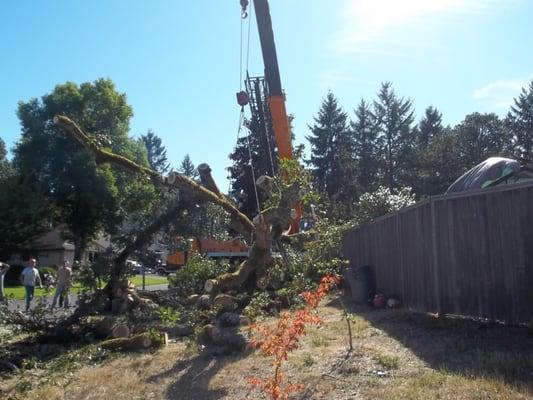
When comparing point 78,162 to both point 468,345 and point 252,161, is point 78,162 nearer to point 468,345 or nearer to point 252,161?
point 252,161

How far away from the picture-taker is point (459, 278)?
8.41 m

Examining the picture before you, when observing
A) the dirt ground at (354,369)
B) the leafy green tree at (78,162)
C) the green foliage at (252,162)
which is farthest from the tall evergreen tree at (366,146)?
the dirt ground at (354,369)

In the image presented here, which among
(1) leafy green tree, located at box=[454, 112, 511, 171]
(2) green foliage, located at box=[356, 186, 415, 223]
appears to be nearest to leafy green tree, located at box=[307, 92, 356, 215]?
(1) leafy green tree, located at box=[454, 112, 511, 171]

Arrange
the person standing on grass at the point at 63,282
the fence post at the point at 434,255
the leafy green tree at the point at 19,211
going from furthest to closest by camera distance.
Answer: the leafy green tree at the point at 19,211 → the person standing on grass at the point at 63,282 → the fence post at the point at 434,255

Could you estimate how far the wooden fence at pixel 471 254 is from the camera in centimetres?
731

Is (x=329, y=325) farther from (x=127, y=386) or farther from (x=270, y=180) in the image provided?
(x=127, y=386)

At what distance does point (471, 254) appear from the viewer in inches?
320

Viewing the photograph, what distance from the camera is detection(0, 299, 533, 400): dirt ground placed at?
18.4 feet

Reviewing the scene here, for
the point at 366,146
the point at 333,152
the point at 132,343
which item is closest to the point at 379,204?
the point at 132,343

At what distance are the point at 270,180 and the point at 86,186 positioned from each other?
2250 centimetres

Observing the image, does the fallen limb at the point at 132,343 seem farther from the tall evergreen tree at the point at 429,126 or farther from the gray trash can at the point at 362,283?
the tall evergreen tree at the point at 429,126

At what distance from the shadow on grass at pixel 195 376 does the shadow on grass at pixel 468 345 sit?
238 centimetres

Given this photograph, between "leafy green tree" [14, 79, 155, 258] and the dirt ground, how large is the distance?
22303mm

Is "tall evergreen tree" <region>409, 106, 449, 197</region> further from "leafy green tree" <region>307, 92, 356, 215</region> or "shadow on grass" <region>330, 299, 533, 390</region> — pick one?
"shadow on grass" <region>330, 299, 533, 390</region>
